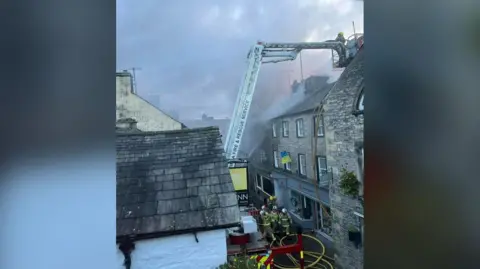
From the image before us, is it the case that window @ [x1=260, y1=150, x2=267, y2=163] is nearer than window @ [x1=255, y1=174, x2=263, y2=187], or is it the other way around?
window @ [x1=255, y1=174, x2=263, y2=187]

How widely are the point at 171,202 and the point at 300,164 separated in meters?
0.56

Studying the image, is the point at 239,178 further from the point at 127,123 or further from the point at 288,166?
the point at 127,123

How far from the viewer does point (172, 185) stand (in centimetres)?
87

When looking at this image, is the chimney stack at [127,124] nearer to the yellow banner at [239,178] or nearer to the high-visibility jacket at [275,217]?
the yellow banner at [239,178]

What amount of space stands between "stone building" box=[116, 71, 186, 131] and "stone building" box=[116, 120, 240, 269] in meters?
0.02

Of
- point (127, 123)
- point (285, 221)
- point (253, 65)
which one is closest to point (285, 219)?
point (285, 221)

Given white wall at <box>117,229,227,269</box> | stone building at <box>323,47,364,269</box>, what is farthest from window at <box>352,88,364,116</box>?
white wall at <box>117,229,227,269</box>

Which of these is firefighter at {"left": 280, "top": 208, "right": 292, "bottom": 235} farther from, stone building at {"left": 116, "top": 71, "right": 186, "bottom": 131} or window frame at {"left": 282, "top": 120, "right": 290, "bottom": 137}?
stone building at {"left": 116, "top": 71, "right": 186, "bottom": 131}

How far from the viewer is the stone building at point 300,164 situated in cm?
117

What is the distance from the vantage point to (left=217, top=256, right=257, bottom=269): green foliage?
869 mm

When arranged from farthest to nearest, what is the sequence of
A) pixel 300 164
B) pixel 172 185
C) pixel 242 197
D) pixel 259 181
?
1. pixel 300 164
2. pixel 259 181
3. pixel 242 197
4. pixel 172 185
